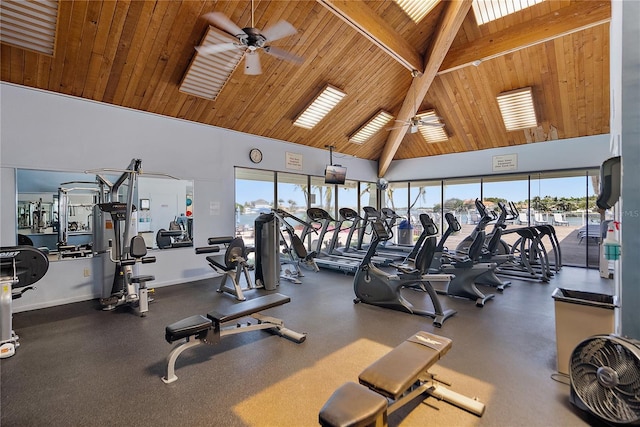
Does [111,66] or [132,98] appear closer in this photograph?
[111,66]

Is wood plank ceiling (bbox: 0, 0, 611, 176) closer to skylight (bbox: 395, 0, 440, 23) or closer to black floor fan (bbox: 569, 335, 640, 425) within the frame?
skylight (bbox: 395, 0, 440, 23)

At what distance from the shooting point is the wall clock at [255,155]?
22.6ft

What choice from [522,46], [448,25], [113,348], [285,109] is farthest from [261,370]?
[522,46]

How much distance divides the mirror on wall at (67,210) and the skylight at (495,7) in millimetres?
6178

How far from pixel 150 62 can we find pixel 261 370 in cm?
451

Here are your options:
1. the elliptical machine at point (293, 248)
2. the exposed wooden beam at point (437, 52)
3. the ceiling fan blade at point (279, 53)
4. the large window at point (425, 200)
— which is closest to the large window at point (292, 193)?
the elliptical machine at point (293, 248)

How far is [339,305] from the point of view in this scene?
14.6 feet

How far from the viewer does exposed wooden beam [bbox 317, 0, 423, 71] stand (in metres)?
4.37

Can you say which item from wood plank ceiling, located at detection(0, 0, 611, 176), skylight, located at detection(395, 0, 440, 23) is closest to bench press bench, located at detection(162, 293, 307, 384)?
wood plank ceiling, located at detection(0, 0, 611, 176)

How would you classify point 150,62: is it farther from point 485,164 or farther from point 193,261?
point 485,164

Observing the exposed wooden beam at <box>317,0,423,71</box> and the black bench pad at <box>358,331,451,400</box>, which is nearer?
the black bench pad at <box>358,331,451,400</box>

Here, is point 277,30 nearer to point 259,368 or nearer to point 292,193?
point 259,368

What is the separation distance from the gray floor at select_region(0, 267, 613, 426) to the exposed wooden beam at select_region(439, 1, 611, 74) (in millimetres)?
4268

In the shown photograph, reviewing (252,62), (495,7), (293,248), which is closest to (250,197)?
(293,248)
